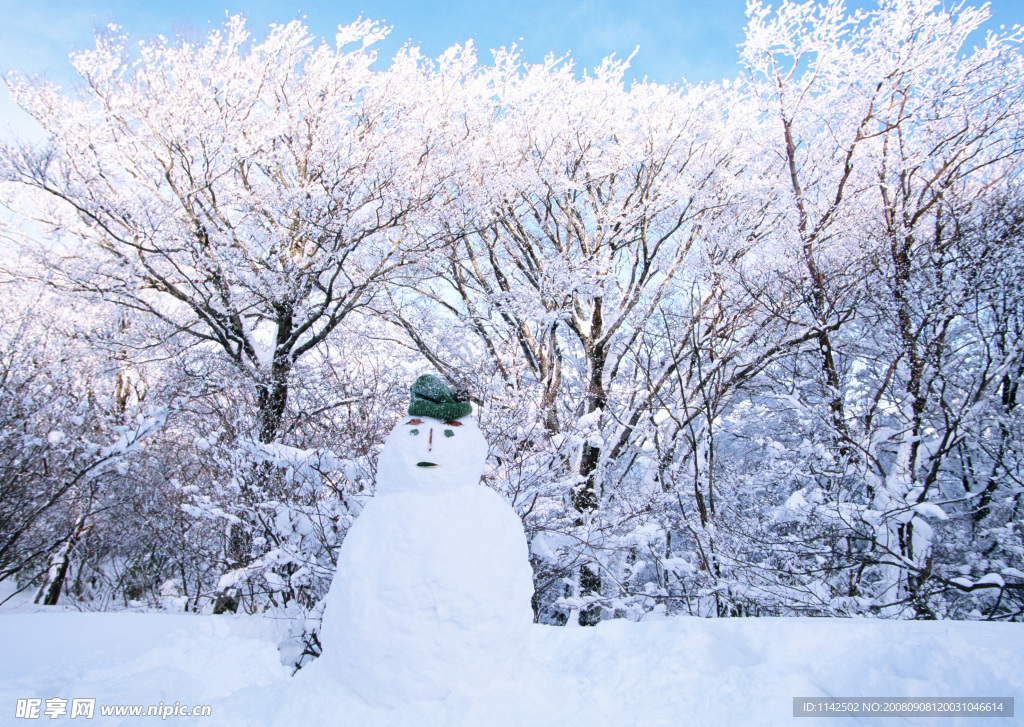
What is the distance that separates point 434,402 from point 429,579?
801 mm

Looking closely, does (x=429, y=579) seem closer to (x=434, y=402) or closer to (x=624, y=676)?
(x=434, y=402)

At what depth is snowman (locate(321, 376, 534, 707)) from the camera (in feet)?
7.12

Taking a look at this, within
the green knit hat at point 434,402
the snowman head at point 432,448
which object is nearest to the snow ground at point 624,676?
the snowman head at point 432,448

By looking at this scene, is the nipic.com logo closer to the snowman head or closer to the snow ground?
the snow ground

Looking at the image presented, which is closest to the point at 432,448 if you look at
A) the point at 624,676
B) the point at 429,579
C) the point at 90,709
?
the point at 429,579

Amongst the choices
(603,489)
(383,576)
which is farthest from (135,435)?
(603,489)

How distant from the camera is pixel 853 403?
284 inches

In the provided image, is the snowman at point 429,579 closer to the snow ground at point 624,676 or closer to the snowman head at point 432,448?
the snowman head at point 432,448

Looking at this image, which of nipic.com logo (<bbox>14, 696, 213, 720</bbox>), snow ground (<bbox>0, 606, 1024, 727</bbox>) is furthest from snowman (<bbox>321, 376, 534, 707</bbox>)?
nipic.com logo (<bbox>14, 696, 213, 720</bbox>)

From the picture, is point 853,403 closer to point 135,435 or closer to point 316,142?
point 135,435

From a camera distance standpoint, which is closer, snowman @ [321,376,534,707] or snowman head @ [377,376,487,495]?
snowman @ [321,376,534,707]

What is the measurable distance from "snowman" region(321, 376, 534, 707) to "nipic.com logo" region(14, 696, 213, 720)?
0.67m

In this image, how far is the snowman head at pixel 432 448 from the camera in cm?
237

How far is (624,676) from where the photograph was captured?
254 cm
